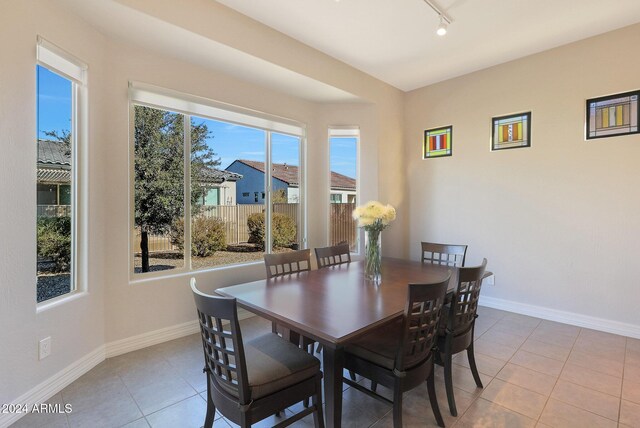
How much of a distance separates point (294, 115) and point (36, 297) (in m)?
3.23

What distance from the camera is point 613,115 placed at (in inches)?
126

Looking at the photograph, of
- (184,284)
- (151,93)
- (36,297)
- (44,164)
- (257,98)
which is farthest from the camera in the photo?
(257,98)

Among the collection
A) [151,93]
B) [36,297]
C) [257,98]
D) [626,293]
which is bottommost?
[626,293]

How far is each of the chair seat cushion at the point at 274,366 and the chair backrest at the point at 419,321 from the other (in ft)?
1.58

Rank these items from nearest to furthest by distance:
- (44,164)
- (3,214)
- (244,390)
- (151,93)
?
(244,390) → (3,214) → (44,164) → (151,93)

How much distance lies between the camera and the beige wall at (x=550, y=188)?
3176 millimetres

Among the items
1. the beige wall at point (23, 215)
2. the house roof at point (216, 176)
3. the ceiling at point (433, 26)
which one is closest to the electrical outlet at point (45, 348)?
the beige wall at point (23, 215)

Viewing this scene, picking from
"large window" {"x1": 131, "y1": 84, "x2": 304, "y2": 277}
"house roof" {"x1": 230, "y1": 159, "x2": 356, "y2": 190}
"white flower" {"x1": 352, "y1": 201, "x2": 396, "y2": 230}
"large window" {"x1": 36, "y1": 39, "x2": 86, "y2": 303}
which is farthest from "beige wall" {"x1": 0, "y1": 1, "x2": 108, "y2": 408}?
"white flower" {"x1": 352, "y1": 201, "x2": 396, "y2": 230}

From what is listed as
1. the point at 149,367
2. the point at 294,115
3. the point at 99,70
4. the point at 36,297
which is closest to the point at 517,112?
the point at 294,115

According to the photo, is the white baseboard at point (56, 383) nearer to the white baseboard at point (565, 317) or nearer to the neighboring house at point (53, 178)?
the neighboring house at point (53, 178)

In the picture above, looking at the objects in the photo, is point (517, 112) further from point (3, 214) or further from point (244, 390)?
point (3, 214)

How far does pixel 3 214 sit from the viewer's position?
6.11ft

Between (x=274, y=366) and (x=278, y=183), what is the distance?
284 centimetres

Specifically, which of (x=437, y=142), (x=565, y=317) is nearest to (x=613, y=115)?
(x=437, y=142)
